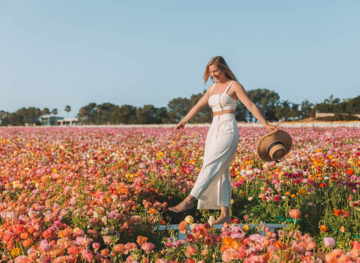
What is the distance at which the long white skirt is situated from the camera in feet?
13.0

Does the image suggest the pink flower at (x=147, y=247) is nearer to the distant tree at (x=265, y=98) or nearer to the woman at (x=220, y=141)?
the woman at (x=220, y=141)

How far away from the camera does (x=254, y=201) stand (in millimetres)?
5027

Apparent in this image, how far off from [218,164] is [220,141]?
27 centimetres

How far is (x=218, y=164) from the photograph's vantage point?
3986mm

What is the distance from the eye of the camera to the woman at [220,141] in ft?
13.1

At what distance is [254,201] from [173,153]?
11.9 feet

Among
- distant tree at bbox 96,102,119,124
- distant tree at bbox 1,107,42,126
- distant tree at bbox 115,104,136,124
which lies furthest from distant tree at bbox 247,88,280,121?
distant tree at bbox 1,107,42,126

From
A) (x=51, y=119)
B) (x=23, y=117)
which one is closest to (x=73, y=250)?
(x=23, y=117)

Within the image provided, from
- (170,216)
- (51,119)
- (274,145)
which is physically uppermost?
(51,119)

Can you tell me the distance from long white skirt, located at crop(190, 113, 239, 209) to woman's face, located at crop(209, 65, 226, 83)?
1.57 feet

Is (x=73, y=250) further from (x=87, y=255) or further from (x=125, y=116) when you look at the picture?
(x=125, y=116)

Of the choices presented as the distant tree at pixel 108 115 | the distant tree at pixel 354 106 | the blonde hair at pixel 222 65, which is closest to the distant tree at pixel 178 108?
the distant tree at pixel 108 115

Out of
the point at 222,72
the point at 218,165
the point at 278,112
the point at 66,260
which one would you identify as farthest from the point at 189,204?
the point at 278,112

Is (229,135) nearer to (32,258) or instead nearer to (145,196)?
(145,196)
